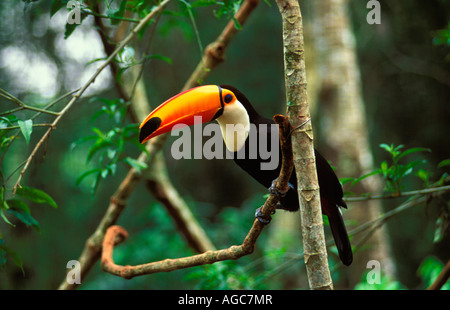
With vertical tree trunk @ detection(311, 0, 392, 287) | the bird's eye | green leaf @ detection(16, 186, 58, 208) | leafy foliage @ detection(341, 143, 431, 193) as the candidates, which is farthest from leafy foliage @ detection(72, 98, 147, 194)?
vertical tree trunk @ detection(311, 0, 392, 287)

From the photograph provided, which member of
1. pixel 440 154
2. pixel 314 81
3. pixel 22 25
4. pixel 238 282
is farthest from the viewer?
pixel 440 154

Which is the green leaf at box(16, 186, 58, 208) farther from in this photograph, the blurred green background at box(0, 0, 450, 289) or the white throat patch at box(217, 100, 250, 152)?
the blurred green background at box(0, 0, 450, 289)

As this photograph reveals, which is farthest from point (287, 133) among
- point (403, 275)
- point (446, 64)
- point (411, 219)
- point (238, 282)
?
point (403, 275)

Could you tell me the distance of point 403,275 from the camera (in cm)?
485

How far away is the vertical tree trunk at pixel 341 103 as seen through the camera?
9.85 ft

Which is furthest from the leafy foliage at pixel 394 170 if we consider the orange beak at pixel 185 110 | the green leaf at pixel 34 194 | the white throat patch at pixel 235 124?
the green leaf at pixel 34 194

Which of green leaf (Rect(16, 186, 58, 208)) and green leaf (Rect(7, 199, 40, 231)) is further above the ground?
green leaf (Rect(16, 186, 58, 208))

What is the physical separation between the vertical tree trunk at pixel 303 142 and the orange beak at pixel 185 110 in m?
0.44

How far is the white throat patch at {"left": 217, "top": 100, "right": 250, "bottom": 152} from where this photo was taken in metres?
1.62

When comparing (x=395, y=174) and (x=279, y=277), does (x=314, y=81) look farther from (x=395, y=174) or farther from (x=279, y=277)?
(x=395, y=174)

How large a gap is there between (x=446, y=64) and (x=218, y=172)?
3033mm

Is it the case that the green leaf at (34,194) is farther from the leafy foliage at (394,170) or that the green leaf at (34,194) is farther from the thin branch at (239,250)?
the leafy foliage at (394,170)

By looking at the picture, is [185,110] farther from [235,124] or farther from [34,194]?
[34,194]

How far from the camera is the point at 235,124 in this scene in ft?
5.40
